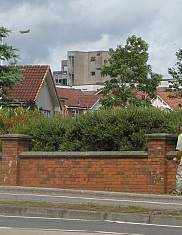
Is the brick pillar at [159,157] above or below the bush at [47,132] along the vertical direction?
below

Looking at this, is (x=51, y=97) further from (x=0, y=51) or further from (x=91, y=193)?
(x=91, y=193)

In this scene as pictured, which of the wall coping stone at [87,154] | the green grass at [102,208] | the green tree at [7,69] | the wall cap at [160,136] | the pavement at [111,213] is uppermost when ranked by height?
the green tree at [7,69]

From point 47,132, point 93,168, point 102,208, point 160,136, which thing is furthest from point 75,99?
point 102,208

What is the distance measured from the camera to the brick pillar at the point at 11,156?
23781 millimetres

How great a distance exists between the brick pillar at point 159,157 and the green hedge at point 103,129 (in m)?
1.07

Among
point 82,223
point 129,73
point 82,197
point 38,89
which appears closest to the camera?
point 82,223

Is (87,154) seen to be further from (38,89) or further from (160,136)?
(38,89)

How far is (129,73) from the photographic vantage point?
51625mm

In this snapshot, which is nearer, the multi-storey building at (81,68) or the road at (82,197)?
the road at (82,197)

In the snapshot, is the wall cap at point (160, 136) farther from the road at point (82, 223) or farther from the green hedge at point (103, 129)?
the road at point (82, 223)

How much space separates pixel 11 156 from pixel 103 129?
3247mm

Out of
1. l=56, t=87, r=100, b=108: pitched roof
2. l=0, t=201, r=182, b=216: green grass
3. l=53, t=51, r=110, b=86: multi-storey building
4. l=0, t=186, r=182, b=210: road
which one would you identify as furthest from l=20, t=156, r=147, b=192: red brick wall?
l=53, t=51, r=110, b=86: multi-storey building

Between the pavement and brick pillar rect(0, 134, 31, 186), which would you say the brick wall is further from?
the pavement

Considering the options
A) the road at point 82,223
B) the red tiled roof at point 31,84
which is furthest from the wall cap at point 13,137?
A: the red tiled roof at point 31,84
